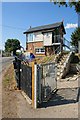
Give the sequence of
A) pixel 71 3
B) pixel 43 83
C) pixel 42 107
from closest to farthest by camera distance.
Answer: pixel 42 107, pixel 43 83, pixel 71 3

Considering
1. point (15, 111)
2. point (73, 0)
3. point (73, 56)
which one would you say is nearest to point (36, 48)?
point (73, 56)

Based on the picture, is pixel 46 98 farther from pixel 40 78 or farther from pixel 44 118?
pixel 44 118

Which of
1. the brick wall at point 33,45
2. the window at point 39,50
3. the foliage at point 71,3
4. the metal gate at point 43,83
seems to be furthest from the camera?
the brick wall at point 33,45

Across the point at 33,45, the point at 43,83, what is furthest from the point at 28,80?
the point at 33,45

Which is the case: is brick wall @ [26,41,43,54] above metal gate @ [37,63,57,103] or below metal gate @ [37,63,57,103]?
above

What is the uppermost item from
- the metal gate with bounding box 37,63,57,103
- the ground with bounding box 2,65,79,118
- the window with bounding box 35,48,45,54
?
the window with bounding box 35,48,45,54

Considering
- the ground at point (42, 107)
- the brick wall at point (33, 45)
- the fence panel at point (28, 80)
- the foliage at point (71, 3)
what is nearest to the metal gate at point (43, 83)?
the ground at point (42, 107)

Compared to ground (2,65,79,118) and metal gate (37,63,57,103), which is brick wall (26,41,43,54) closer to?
metal gate (37,63,57,103)

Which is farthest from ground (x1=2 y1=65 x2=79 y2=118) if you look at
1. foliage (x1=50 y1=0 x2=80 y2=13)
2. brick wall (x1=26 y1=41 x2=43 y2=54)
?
brick wall (x1=26 y1=41 x2=43 y2=54)

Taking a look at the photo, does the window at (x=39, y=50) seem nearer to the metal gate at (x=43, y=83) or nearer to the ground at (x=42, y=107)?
the metal gate at (x=43, y=83)

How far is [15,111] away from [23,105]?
33.7 inches

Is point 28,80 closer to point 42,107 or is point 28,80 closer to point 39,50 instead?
point 42,107

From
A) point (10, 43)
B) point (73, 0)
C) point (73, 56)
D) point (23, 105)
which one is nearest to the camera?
point (23, 105)

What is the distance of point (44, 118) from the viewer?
695cm
